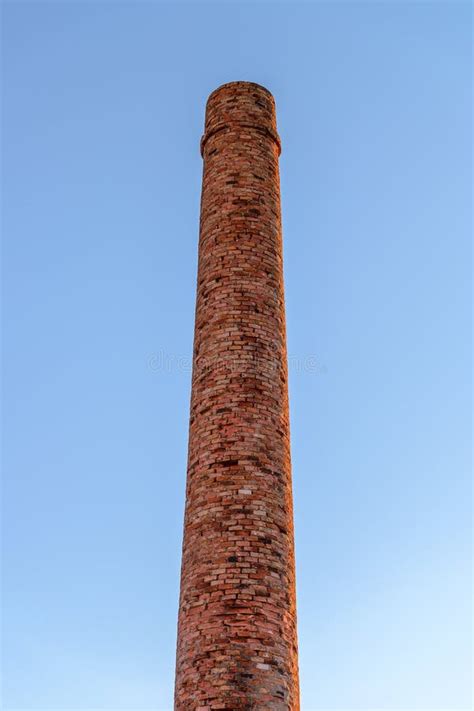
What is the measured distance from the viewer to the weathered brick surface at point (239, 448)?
24.6ft

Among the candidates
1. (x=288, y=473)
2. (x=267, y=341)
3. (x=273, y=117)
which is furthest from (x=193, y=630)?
(x=273, y=117)

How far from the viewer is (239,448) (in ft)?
27.9

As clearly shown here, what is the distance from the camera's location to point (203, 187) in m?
11.0

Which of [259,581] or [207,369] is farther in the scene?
[207,369]

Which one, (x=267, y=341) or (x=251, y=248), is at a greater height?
(x=251, y=248)

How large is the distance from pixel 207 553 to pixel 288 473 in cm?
141

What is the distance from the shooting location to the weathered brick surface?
295 inches

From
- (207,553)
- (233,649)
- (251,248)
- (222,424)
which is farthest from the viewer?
(251,248)

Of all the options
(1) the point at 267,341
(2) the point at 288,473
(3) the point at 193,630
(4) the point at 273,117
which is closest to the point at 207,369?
(1) the point at 267,341

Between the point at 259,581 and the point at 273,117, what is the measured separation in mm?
6679

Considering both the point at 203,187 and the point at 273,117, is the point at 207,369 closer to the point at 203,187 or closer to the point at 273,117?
the point at 203,187

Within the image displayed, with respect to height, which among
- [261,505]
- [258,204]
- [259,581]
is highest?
[258,204]

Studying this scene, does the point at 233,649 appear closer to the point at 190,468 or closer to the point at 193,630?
the point at 193,630

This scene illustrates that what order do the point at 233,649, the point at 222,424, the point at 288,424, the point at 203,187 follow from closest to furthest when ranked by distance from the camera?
1. the point at 233,649
2. the point at 222,424
3. the point at 288,424
4. the point at 203,187
